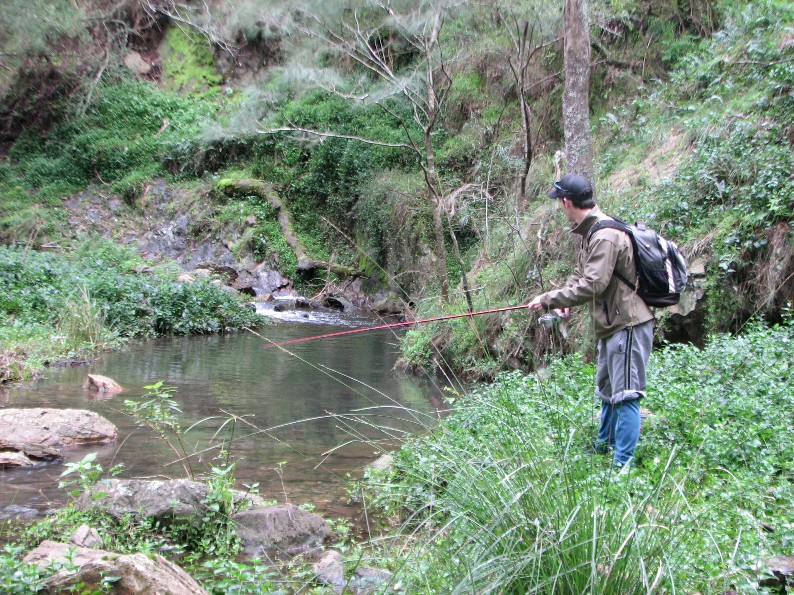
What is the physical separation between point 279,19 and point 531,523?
14612mm

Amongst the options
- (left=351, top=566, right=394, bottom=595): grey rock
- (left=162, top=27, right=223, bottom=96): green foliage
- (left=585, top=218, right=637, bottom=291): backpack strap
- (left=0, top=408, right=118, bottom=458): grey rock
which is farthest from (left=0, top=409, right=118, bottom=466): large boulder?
(left=162, top=27, right=223, bottom=96): green foliage

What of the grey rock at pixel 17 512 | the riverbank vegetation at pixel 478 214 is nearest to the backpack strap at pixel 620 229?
the riverbank vegetation at pixel 478 214

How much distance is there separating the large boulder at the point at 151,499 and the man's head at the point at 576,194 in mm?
2745

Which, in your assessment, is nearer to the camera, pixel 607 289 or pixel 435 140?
pixel 607 289

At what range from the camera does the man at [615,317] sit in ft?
12.5

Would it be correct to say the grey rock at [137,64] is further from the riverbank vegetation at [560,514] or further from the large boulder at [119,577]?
the large boulder at [119,577]

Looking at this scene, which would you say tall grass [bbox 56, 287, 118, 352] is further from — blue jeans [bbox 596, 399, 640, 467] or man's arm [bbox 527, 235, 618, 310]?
blue jeans [bbox 596, 399, 640, 467]

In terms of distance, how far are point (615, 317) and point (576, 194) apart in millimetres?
745

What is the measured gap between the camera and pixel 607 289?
3971 mm

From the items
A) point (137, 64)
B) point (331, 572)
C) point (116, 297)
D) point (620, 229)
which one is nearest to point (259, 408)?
point (331, 572)

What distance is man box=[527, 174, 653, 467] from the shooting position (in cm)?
381

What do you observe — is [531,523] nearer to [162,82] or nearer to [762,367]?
[762,367]

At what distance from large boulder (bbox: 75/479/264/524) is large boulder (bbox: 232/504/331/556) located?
25 centimetres

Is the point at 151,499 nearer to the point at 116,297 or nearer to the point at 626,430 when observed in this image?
the point at 626,430
